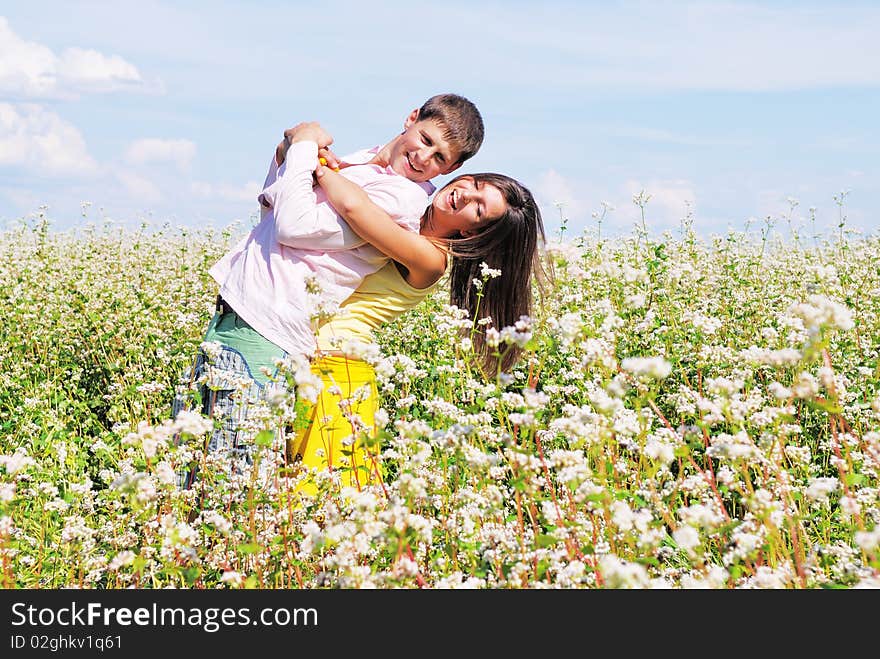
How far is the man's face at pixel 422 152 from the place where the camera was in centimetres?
394

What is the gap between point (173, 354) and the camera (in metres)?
5.63

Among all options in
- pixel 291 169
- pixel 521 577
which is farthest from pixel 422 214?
pixel 521 577

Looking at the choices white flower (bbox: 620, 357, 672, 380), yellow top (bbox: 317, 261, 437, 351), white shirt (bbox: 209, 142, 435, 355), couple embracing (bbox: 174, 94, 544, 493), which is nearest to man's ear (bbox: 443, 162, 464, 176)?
couple embracing (bbox: 174, 94, 544, 493)

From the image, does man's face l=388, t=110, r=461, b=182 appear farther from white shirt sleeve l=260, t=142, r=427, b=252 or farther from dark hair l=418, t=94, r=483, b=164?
white shirt sleeve l=260, t=142, r=427, b=252

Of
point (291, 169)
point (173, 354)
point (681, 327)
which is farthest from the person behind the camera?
Answer: point (173, 354)

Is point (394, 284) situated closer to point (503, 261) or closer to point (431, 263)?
point (431, 263)

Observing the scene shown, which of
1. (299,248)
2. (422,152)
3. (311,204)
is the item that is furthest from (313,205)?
(422,152)

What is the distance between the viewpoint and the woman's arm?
11.9ft

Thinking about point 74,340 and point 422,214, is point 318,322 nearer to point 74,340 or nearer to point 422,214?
point 422,214

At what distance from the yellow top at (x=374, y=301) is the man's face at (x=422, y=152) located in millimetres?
464

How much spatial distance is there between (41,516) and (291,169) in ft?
5.74

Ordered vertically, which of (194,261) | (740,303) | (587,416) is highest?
(194,261)

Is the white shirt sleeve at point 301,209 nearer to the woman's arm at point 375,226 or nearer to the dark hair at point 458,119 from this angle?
the woman's arm at point 375,226

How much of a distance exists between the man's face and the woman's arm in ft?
1.11
